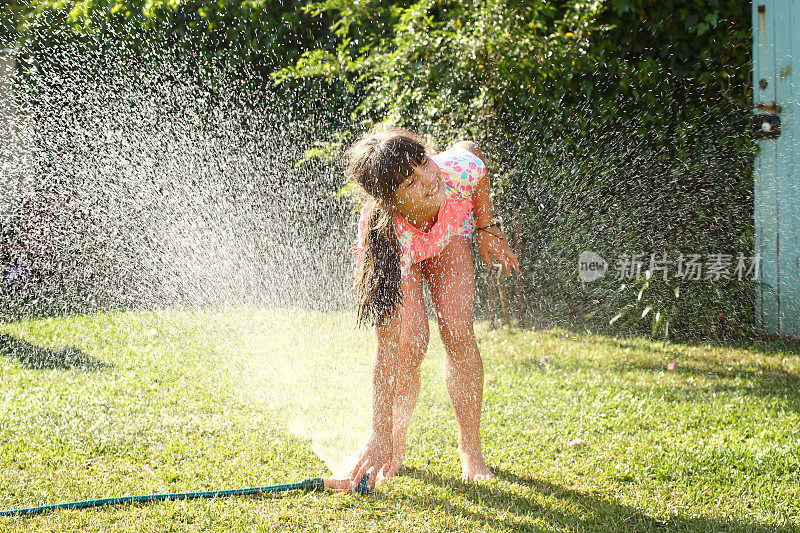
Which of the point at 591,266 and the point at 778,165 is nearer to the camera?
the point at 778,165

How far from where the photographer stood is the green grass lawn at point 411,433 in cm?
237

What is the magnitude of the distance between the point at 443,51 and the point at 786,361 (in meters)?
2.83

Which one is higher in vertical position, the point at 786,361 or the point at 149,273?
the point at 149,273

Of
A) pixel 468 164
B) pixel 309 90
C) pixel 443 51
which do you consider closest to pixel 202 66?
pixel 309 90

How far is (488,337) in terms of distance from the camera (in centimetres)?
511

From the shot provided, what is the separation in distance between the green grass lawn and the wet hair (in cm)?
62

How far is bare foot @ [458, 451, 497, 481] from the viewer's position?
→ 2.62 meters

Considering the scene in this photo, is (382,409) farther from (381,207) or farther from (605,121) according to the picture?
(605,121)

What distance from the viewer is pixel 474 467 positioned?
105 inches

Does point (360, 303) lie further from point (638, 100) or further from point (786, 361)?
point (638, 100)

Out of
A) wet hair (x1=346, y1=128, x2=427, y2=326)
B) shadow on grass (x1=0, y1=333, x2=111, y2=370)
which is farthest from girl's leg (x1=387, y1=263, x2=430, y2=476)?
shadow on grass (x1=0, y1=333, x2=111, y2=370)

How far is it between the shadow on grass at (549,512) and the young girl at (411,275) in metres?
0.12

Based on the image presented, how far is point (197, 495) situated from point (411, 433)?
95 cm

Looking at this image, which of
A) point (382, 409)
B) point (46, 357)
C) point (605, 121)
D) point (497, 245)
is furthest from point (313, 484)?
point (605, 121)
